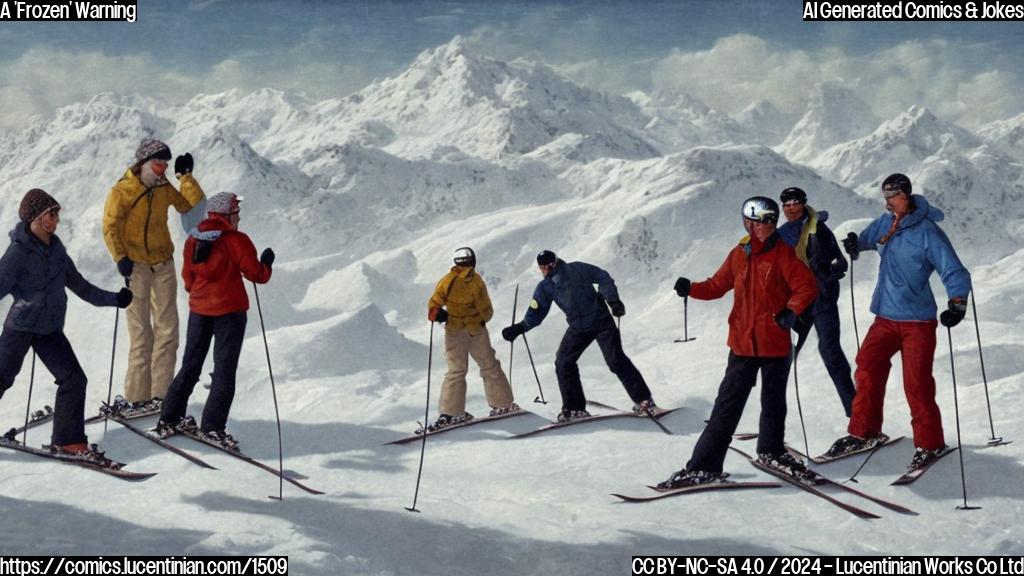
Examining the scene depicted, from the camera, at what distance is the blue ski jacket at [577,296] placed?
387 inches

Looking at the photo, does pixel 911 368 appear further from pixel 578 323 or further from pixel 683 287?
pixel 578 323

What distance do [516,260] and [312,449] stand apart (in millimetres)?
30614

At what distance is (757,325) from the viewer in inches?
282

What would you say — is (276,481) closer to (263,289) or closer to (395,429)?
(395,429)

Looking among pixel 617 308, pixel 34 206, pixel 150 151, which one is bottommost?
pixel 617 308

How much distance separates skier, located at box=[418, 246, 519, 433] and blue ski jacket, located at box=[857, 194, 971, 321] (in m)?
3.91

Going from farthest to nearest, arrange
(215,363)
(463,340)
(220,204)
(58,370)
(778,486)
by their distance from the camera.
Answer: (463,340), (215,363), (220,204), (58,370), (778,486)

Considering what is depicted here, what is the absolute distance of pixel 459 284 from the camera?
9.99 metres

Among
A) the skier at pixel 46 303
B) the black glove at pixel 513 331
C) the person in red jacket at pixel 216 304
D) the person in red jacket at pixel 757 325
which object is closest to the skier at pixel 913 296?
the person in red jacket at pixel 757 325

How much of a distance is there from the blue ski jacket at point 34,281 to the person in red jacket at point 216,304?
1000 millimetres

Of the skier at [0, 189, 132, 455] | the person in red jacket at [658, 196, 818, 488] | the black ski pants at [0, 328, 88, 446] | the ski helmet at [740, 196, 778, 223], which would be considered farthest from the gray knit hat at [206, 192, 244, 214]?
the ski helmet at [740, 196, 778, 223]

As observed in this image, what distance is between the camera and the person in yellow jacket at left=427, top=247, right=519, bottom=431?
9.96 meters

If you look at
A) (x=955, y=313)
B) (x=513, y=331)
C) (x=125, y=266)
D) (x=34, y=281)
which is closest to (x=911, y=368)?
(x=955, y=313)

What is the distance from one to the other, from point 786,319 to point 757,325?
0.98 ft
